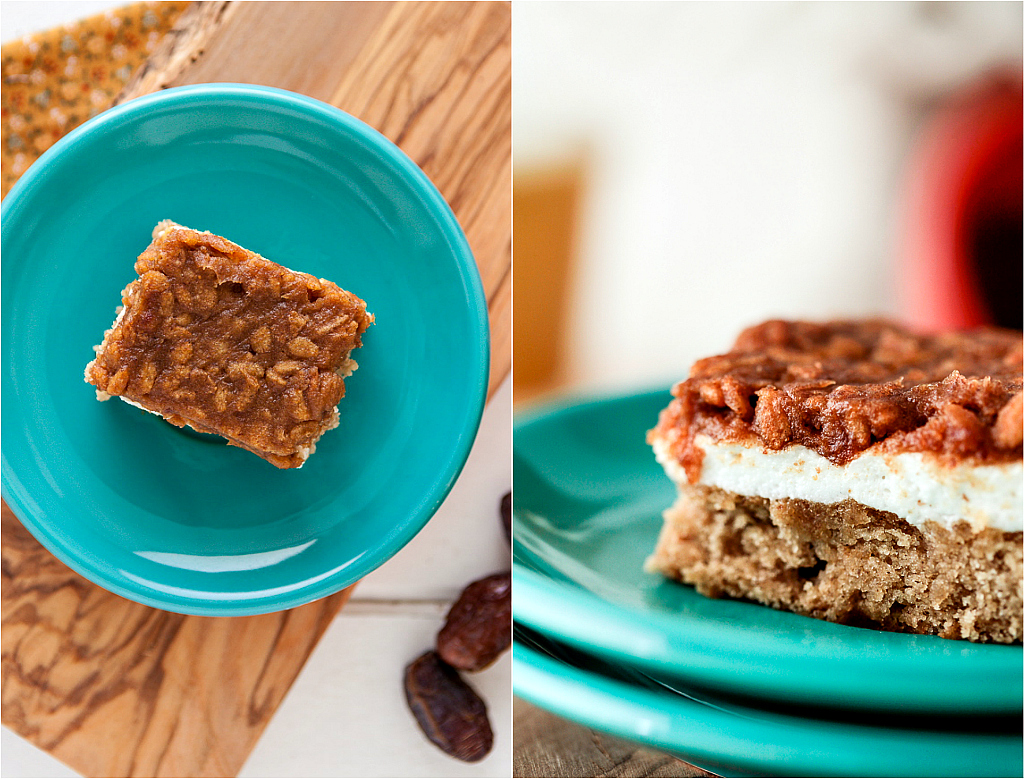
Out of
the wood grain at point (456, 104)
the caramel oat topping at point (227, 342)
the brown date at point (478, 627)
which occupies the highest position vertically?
the wood grain at point (456, 104)

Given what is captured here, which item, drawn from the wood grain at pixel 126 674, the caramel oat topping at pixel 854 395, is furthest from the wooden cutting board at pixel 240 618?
the caramel oat topping at pixel 854 395

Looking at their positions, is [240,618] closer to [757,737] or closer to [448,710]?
[448,710]

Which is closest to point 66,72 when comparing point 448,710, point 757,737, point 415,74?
point 415,74

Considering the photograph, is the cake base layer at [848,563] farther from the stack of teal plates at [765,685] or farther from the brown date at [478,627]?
the brown date at [478,627]

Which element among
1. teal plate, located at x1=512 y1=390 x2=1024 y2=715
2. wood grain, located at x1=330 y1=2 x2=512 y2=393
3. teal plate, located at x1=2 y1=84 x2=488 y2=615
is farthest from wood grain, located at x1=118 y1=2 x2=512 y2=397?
teal plate, located at x1=512 y1=390 x2=1024 y2=715

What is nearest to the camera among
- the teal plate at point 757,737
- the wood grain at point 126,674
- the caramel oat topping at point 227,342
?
the teal plate at point 757,737

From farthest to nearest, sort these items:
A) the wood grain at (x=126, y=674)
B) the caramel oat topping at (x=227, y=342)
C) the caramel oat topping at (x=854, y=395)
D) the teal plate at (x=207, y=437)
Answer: the wood grain at (x=126, y=674)
the teal plate at (x=207, y=437)
the caramel oat topping at (x=227, y=342)
the caramel oat topping at (x=854, y=395)

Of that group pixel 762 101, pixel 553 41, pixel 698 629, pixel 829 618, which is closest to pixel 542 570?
pixel 698 629

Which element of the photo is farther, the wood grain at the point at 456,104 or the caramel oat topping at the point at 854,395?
the wood grain at the point at 456,104
